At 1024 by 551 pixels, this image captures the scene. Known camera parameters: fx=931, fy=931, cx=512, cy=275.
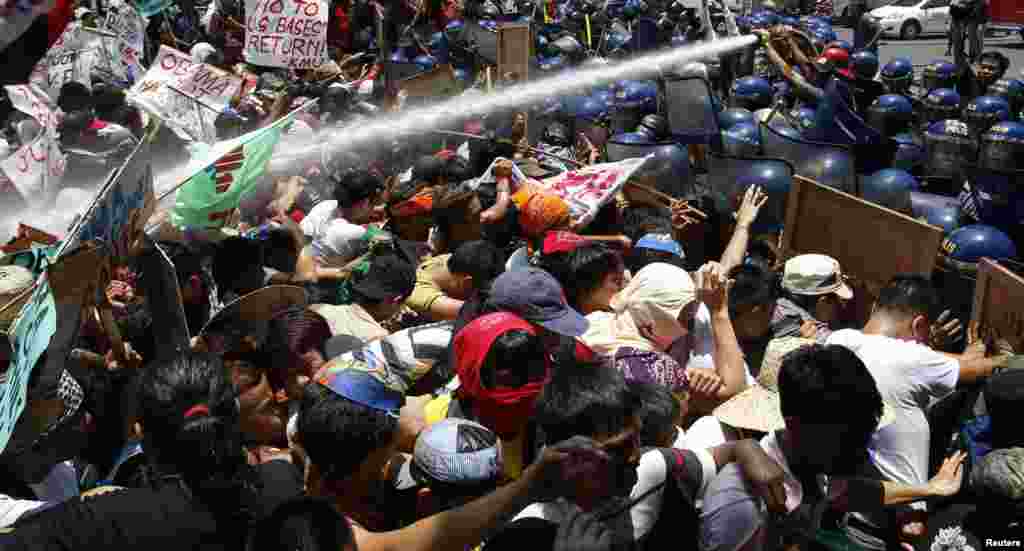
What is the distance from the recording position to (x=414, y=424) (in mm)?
2988

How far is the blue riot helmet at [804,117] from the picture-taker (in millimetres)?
7922

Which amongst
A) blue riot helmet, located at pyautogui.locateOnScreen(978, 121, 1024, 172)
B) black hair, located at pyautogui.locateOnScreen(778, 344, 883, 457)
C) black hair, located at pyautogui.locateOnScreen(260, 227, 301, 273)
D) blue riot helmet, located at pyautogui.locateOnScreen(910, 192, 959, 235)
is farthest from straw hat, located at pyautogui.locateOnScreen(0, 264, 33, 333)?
blue riot helmet, located at pyautogui.locateOnScreen(978, 121, 1024, 172)

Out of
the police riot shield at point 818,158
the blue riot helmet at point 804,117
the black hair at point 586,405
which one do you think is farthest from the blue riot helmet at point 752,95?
the black hair at point 586,405

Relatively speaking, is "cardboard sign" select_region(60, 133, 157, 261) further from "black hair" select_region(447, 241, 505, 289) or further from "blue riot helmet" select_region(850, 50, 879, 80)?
"blue riot helmet" select_region(850, 50, 879, 80)

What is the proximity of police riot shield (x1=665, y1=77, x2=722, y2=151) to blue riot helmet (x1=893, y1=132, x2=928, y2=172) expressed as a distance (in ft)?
6.18

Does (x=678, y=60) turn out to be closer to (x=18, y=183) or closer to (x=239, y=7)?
(x=18, y=183)

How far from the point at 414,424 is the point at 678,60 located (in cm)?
1003

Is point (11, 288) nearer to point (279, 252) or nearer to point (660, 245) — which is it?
point (279, 252)

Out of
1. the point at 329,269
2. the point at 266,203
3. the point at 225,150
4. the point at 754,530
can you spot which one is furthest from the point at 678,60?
the point at 754,530

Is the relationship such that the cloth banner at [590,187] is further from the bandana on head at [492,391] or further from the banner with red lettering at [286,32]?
the banner with red lettering at [286,32]

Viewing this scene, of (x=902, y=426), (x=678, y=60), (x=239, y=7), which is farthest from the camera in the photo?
(x=239, y=7)

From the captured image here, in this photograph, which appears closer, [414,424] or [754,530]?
[754,530]

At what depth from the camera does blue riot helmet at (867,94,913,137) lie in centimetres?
898

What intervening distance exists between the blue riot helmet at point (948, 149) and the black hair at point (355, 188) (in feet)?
16.4
